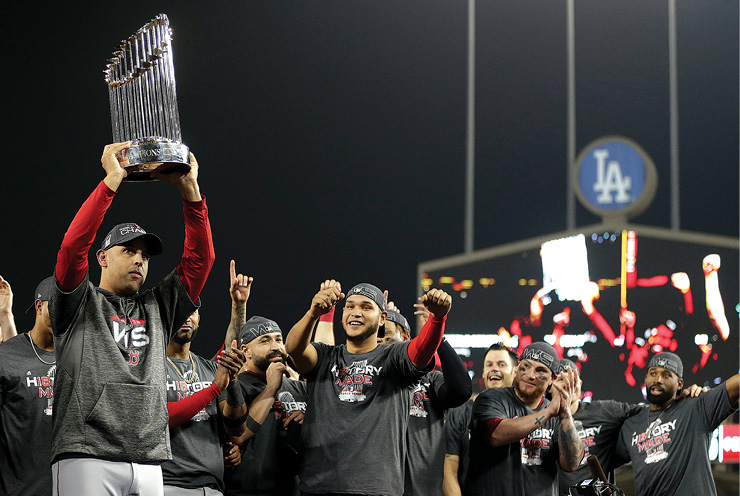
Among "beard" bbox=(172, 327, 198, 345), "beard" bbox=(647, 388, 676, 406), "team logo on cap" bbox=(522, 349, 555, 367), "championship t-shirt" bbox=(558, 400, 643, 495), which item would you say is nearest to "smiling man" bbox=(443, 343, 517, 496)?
"team logo on cap" bbox=(522, 349, 555, 367)

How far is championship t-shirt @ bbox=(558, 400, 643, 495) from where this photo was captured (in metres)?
4.09

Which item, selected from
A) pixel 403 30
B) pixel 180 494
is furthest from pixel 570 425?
pixel 403 30

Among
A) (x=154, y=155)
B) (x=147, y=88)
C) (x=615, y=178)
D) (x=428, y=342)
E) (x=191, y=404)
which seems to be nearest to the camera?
(x=154, y=155)

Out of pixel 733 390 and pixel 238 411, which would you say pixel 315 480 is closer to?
pixel 238 411

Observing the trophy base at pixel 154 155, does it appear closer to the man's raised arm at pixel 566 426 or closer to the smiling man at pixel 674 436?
the man's raised arm at pixel 566 426

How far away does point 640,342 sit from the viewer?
889 centimetres

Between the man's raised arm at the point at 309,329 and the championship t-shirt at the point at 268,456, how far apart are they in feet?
0.95

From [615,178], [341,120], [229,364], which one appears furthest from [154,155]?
[341,120]

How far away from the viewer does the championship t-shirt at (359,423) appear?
302 centimetres

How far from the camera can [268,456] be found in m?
3.38

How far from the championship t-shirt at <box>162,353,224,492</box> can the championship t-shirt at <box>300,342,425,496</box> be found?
337 millimetres

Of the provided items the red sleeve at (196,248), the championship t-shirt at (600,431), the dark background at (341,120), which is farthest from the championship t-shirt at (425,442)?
the dark background at (341,120)

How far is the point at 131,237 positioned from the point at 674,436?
Answer: 2855 millimetres

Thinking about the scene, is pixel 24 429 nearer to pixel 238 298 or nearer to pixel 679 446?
pixel 238 298
